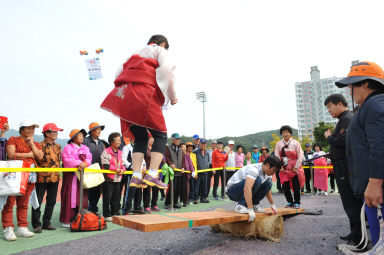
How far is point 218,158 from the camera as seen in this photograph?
398 inches

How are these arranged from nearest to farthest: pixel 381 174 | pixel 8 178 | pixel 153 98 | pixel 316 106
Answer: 1. pixel 381 174
2. pixel 153 98
3. pixel 8 178
4. pixel 316 106

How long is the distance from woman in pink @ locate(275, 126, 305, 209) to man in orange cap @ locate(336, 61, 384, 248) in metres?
4.04

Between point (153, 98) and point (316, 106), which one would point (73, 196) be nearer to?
point (153, 98)

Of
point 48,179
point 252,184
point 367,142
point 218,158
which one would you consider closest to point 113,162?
point 48,179

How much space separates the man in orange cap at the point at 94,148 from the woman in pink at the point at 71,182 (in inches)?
21.3

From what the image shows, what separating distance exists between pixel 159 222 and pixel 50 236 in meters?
2.59

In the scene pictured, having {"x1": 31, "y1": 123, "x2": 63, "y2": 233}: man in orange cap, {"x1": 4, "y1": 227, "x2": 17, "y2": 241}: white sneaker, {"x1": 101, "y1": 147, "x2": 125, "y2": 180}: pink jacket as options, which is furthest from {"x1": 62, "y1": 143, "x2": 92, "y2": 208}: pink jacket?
{"x1": 4, "y1": 227, "x2": 17, "y2": 241}: white sneaker

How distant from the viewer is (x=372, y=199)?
2.01 metres

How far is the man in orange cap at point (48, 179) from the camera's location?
189 inches

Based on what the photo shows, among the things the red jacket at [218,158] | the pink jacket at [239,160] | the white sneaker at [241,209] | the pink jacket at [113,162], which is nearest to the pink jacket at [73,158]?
the pink jacket at [113,162]

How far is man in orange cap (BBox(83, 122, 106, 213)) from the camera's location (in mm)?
6117

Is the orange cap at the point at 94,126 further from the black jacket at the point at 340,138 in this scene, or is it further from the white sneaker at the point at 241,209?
the black jacket at the point at 340,138

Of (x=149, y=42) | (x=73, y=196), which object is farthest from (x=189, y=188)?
(x=149, y=42)

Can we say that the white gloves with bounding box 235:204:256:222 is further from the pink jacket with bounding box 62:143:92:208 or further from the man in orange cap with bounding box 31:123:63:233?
the man in orange cap with bounding box 31:123:63:233
